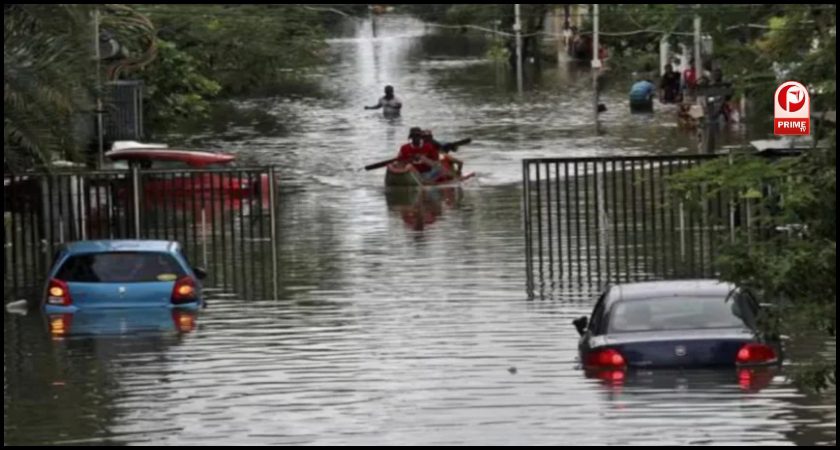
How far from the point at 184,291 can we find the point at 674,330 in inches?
327

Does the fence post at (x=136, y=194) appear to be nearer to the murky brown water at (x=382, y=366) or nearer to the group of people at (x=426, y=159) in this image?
the murky brown water at (x=382, y=366)

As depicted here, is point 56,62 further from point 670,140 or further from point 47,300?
point 670,140

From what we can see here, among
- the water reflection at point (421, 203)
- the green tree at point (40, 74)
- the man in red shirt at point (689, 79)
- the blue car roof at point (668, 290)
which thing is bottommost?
the water reflection at point (421, 203)

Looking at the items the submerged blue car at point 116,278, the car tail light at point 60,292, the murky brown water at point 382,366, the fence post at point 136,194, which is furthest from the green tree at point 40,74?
the fence post at point 136,194

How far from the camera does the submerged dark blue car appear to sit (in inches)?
810

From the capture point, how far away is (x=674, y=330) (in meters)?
20.9

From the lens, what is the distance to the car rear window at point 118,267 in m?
27.1

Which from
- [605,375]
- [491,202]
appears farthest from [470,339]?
[491,202]

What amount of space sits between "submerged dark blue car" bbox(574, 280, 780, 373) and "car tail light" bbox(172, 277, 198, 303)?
6672mm

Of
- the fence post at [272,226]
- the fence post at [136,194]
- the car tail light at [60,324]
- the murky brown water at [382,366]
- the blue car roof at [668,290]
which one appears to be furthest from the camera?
the fence post at [136,194]

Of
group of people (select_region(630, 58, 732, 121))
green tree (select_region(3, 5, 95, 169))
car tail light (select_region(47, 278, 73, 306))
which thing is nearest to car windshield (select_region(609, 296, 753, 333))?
green tree (select_region(3, 5, 95, 169))

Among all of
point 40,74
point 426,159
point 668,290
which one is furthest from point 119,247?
point 426,159

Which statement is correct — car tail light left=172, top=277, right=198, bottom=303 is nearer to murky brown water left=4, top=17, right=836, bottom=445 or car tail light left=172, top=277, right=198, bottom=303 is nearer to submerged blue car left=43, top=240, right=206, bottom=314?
submerged blue car left=43, top=240, right=206, bottom=314

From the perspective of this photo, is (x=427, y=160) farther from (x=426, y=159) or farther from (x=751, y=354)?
(x=751, y=354)
